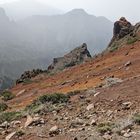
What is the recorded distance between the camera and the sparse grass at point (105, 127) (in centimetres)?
1677

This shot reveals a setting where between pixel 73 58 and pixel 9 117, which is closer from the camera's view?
pixel 9 117

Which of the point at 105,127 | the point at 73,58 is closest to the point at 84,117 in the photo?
the point at 105,127

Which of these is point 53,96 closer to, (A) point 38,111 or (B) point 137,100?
(A) point 38,111

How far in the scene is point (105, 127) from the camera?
16.9 meters

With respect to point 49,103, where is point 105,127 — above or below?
below

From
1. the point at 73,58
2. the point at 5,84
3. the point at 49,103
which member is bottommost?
the point at 49,103

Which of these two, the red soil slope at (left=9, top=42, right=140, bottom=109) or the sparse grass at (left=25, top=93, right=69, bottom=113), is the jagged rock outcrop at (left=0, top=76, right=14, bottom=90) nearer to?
the red soil slope at (left=9, top=42, right=140, bottom=109)

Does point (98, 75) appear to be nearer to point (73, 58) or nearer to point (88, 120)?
point (88, 120)

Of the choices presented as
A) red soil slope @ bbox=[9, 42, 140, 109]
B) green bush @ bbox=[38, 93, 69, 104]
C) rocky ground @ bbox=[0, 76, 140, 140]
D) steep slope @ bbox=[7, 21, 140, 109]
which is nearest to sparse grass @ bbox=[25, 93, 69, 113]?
green bush @ bbox=[38, 93, 69, 104]

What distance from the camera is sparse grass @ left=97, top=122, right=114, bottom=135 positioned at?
16766 mm

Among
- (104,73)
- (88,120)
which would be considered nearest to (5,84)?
(104,73)

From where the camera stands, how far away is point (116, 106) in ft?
66.2

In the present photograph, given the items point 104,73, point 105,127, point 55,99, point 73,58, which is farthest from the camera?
point 73,58

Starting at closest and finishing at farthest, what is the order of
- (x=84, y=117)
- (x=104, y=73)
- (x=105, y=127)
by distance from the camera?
(x=105, y=127) < (x=84, y=117) < (x=104, y=73)
